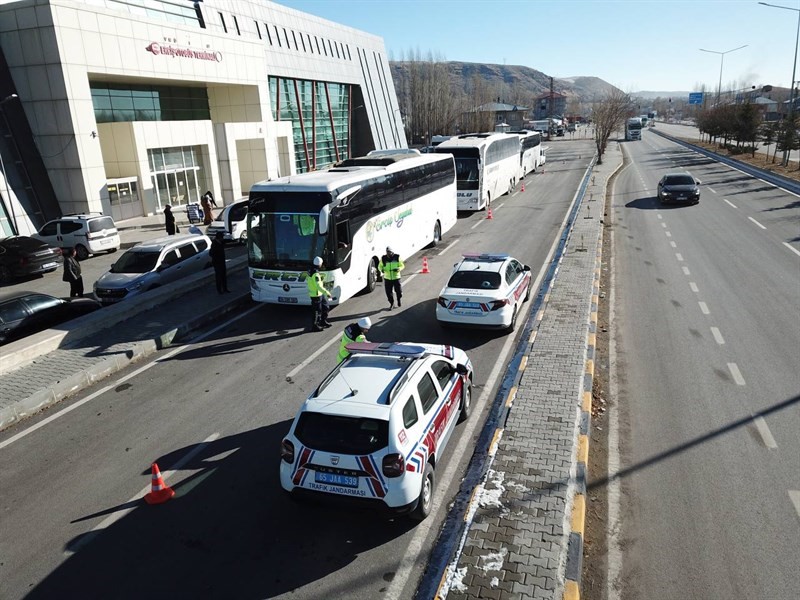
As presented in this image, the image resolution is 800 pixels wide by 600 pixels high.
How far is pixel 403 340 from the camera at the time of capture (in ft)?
42.2

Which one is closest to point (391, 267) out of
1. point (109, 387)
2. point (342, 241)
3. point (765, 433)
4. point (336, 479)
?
point (342, 241)

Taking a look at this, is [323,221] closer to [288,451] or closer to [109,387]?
[109,387]

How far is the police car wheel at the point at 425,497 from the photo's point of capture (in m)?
6.88

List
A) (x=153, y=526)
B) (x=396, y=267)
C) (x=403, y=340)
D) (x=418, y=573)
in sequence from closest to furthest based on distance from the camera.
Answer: (x=418, y=573) → (x=153, y=526) → (x=403, y=340) → (x=396, y=267)

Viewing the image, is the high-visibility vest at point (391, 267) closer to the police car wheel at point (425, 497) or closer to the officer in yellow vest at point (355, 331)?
the officer in yellow vest at point (355, 331)

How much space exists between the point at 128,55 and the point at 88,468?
90.0 feet

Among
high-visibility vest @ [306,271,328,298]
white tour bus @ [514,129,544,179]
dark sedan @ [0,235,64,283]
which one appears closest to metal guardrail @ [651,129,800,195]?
white tour bus @ [514,129,544,179]

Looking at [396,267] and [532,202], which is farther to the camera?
[532,202]

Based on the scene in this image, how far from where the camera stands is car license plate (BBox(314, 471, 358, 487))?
21.4 feet

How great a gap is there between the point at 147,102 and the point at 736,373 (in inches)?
1403

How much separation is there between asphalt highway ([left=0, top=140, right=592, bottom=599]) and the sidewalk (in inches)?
19.2

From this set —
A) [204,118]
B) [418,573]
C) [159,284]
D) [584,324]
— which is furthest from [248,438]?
[204,118]

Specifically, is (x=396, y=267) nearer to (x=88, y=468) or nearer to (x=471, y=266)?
(x=471, y=266)

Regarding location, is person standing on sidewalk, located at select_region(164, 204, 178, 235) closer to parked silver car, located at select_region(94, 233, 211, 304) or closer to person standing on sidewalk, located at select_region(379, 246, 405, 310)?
parked silver car, located at select_region(94, 233, 211, 304)
